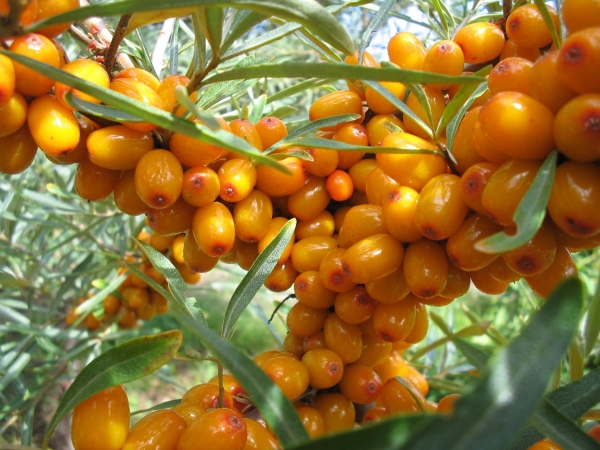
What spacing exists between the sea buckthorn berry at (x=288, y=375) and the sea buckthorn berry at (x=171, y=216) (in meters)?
0.21

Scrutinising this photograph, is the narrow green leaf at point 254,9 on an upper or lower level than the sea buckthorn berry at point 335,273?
upper

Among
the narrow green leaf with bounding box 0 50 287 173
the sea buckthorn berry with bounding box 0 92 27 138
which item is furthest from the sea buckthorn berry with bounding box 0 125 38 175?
the narrow green leaf with bounding box 0 50 287 173

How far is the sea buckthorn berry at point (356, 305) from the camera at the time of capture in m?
0.60

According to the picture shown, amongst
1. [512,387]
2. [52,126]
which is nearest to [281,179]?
[52,126]

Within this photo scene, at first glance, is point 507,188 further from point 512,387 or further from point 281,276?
point 281,276

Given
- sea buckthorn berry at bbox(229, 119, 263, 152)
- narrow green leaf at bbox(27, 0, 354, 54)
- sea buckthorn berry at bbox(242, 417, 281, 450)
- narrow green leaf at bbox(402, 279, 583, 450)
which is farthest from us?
sea buckthorn berry at bbox(229, 119, 263, 152)

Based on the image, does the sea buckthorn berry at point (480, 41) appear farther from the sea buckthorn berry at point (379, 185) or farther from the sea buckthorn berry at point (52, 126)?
the sea buckthorn berry at point (52, 126)

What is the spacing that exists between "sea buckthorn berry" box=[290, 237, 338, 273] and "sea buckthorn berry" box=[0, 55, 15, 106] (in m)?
0.36

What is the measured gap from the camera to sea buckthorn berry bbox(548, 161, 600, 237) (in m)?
0.38

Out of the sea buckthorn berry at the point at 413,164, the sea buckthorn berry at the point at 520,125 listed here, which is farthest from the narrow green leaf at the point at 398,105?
the sea buckthorn berry at the point at 520,125

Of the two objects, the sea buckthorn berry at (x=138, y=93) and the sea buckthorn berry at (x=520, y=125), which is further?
the sea buckthorn berry at (x=138, y=93)

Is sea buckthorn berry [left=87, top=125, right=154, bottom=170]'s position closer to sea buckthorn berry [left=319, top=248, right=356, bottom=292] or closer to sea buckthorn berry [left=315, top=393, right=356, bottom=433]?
sea buckthorn berry [left=319, top=248, right=356, bottom=292]

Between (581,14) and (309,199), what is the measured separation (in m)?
0.36

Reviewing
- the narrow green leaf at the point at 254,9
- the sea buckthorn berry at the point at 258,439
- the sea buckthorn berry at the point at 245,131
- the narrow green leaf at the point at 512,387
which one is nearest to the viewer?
the narrow green leaf at the point at 512,387
